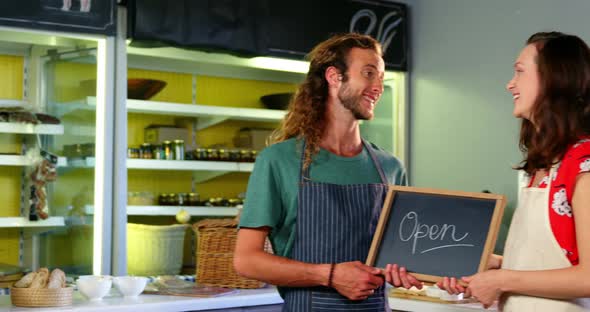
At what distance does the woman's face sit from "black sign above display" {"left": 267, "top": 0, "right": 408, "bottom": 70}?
2.85m

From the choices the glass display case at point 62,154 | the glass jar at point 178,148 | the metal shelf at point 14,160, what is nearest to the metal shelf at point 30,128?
the glass display case at point 62,154

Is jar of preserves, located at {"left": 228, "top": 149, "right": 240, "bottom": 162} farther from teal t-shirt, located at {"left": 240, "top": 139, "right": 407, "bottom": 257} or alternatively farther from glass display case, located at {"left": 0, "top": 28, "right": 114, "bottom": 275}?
teal t-shirt, located at {"left": 240, "top": 139, "right": 407, "bottom": 257}

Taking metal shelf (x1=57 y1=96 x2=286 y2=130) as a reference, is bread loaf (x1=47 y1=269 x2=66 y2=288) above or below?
below

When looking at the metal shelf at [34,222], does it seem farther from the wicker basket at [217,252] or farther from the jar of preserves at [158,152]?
the wicker basket at [217,252]

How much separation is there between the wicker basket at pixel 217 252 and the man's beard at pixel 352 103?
5.41 feet

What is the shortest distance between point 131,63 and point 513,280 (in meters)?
3.89

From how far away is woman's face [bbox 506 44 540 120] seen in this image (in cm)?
194

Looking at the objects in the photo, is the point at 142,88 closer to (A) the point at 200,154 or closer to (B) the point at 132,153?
(B) the point at 132,153

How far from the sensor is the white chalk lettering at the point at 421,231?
2.14 m

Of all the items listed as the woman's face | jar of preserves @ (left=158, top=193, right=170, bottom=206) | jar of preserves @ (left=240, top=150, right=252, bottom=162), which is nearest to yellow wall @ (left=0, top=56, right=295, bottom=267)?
jar of preserves @ (left=158, top=193, right=170, bottom=206)

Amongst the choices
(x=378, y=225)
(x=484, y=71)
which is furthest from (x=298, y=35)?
(x=378, y=225)

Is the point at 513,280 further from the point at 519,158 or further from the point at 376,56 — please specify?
the point at 519,158

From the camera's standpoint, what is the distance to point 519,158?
4.74 metres

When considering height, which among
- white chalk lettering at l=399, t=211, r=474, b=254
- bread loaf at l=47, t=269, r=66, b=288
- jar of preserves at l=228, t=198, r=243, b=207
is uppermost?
white chalk lettering at l=399, t=211, r=474, b=254
